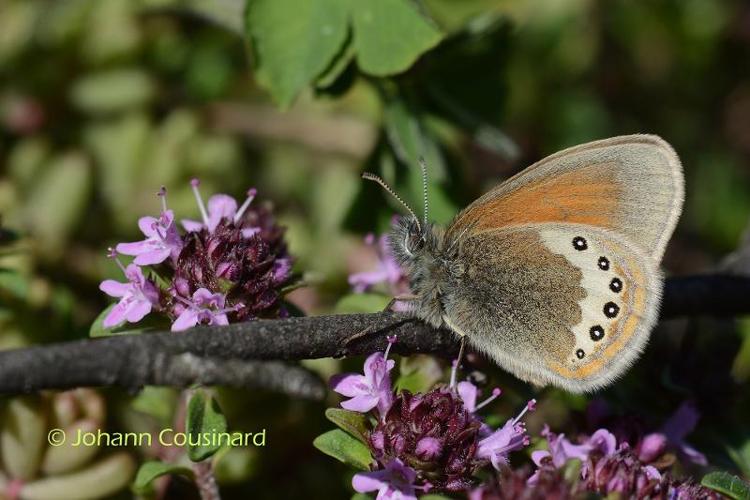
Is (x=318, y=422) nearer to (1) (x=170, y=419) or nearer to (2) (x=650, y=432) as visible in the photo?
(1) (x=170, y=419)

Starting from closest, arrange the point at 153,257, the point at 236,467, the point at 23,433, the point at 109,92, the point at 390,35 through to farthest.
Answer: the point at 153,257 < the point at 23,433 < the point at 390,35 < the point at 236,467 < the point at 109,92

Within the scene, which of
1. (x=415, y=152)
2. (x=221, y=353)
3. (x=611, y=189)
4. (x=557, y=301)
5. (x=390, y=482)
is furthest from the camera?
(x=415, y=152)

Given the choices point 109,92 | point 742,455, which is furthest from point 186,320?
point 109,92

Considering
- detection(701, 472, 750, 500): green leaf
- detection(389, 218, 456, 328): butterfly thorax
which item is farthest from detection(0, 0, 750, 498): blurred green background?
detection(701, 472, 750, 500): green leaf

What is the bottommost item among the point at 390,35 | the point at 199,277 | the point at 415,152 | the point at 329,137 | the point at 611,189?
the point at 329,137

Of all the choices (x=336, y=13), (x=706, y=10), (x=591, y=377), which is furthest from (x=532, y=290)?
(x=706, y=10)

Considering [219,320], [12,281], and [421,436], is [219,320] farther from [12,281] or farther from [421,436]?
[12,281]

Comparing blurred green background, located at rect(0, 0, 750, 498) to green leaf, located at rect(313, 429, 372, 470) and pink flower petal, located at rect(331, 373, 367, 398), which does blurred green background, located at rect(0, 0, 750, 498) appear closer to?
pink flower petal, located at rect(331, 373, 367, 398)
